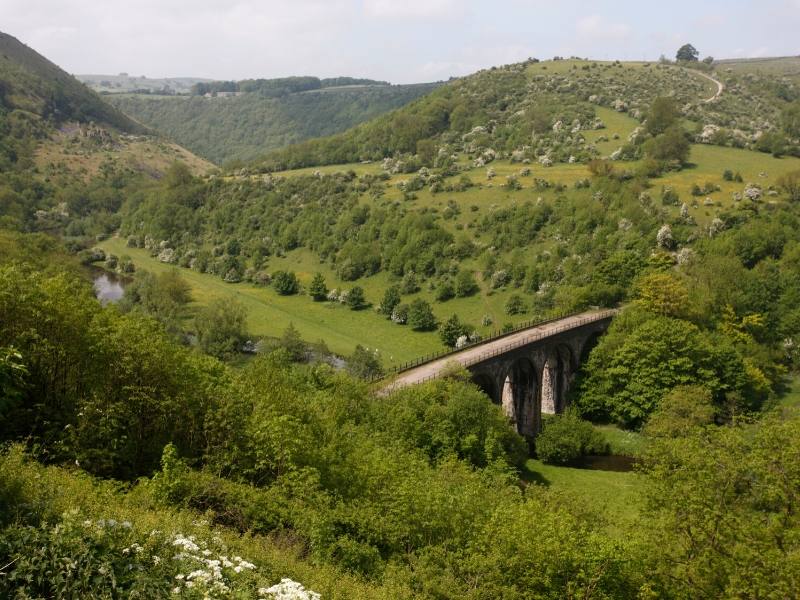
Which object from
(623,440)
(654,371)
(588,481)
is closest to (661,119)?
(654,371)

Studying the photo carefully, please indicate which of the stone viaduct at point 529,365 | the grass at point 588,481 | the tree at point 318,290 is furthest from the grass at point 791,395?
the tree at point 318,290

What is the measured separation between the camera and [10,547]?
12375mm

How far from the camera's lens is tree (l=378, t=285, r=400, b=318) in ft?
314

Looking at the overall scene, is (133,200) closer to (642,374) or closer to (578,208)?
(578,208)

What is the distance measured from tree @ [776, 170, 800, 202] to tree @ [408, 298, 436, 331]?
195 ft

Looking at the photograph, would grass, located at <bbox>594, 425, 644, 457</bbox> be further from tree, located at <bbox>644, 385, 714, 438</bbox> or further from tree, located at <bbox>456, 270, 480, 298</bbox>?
tree, located at <bbox>456, 270, 480, 298</bbox>

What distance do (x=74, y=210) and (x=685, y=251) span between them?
463 ft

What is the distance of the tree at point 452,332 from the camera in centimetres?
8338

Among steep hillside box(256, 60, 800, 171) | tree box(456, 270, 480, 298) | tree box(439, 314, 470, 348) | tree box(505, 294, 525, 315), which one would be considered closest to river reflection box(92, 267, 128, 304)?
tree box(439, 314, 470, 348)

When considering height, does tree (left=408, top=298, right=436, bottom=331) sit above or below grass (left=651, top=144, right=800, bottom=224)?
below

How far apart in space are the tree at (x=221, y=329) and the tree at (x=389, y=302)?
76.5 ft

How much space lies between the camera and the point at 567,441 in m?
55.6

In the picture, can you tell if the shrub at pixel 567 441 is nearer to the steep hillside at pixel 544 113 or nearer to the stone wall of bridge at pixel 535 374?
the stone wall of bridge at pixel 535 374

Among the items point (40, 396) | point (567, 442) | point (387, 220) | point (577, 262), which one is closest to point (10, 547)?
point (40, 396)
